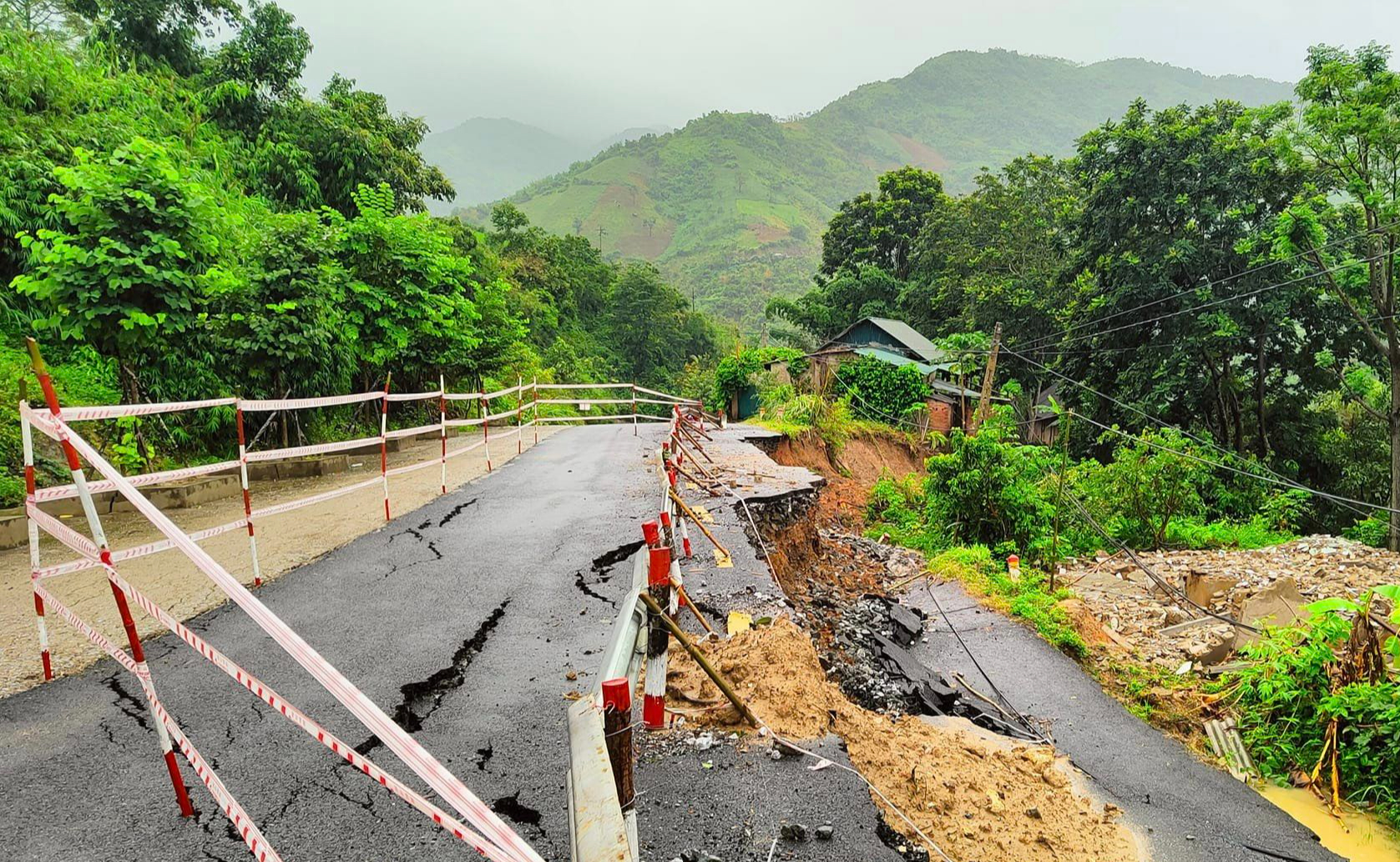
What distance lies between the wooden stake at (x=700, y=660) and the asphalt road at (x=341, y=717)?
828 millimetres

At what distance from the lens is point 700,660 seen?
10.6ft

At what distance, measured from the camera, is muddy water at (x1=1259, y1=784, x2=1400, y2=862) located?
5.08 meters

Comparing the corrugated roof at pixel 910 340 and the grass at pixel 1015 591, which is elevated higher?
the corrugated roof at pixel 910 340

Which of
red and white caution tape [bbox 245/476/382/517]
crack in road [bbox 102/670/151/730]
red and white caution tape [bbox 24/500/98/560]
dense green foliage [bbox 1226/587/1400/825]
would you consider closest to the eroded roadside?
dense green foliage [bbox 1226/587/1400/825]

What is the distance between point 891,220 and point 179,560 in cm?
4230

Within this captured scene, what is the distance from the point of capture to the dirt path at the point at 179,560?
4262 mm

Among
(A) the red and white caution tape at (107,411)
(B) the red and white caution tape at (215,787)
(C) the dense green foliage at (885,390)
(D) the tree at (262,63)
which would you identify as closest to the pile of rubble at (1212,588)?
(B) the red and white caution tape at (215,787)

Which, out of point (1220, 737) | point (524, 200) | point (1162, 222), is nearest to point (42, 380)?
point (1220, 737)

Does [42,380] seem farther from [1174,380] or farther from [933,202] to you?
[933,202]

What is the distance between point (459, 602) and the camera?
17.1 feet

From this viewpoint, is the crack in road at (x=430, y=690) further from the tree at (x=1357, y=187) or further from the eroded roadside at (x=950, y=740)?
the tree at (x=1357, y=187)

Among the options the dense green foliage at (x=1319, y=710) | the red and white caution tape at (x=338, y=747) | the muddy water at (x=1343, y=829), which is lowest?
the muddy water at (x=1343, y=829)

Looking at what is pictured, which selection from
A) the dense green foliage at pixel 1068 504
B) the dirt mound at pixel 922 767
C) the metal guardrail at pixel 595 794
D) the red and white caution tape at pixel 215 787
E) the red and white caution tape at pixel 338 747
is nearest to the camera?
the metal guardrail at pixel 595 794

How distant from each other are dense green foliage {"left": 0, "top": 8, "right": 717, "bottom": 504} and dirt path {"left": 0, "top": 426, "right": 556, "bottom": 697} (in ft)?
5.36
